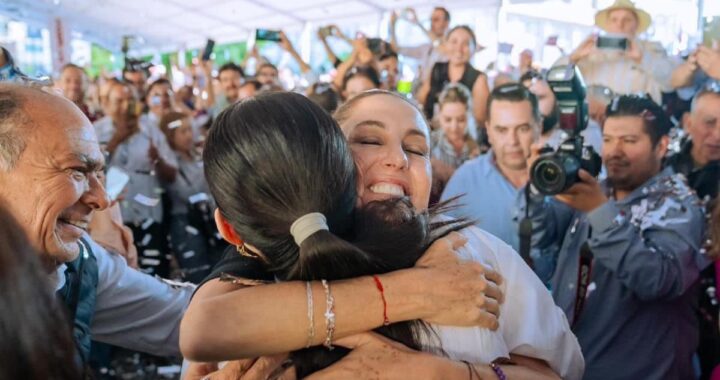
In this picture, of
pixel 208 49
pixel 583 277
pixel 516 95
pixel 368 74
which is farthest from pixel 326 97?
pixel 208 49

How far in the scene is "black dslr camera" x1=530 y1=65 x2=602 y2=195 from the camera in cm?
198

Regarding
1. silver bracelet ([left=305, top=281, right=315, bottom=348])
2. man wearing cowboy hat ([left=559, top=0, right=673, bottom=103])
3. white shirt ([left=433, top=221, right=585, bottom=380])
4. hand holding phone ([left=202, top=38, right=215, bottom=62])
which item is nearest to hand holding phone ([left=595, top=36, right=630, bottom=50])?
man wearing cowboy hat ([left=559, top=0, right=673, bottom=103])

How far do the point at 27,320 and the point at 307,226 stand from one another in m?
0.35

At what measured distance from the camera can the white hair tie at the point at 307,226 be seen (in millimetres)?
864

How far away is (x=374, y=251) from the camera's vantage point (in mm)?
965

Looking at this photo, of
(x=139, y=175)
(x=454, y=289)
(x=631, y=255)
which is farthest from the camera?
(x=139, y=175)

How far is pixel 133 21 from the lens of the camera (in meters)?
10.8

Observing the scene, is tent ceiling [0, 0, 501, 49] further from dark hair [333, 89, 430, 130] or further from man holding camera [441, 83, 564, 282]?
dark hair [333, 89, 430, 130]

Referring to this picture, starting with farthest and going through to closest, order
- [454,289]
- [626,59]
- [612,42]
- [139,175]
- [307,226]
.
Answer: [139,175] → [626,59] → [612,42] → [454,289] → [307,226]

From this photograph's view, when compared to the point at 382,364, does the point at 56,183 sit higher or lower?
higher

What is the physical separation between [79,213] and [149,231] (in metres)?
2.89

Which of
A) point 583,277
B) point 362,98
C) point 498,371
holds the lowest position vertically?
point 583,277

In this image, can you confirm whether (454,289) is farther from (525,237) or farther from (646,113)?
(646,113)

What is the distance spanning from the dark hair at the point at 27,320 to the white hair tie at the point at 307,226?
30 centimetres
